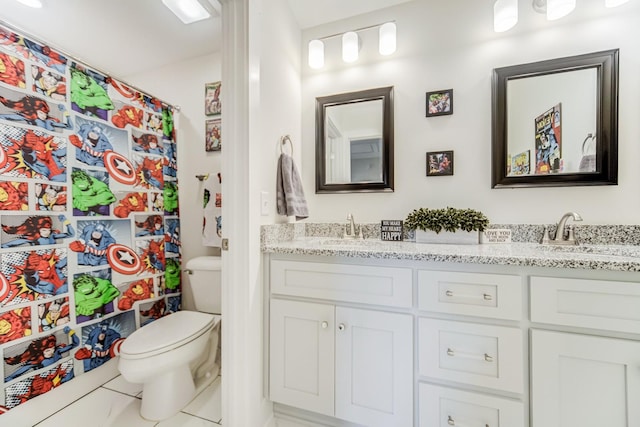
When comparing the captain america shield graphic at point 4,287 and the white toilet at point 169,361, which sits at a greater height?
the captain america shield graphic at point 4,287

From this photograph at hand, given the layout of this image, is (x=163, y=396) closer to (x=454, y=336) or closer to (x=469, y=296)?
(x=454, y=336)

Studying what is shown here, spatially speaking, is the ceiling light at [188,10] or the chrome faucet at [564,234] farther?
the ceiling light at [188,10]

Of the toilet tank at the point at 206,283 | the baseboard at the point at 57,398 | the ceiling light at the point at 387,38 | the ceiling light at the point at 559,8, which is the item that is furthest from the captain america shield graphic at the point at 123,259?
the ceiling light at the point at 559,8

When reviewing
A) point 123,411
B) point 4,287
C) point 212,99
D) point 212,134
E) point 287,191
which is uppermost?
point 212,99

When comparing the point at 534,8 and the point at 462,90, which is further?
the point at 462,90

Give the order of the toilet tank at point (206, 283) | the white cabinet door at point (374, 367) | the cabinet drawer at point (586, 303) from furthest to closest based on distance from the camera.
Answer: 1. the toilet tank at point (206, 283)
2. the white cabinet door at point (374, 367)
3. the cabinet drawer at point (586, 303)

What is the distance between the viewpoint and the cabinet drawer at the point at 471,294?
2.93 ft

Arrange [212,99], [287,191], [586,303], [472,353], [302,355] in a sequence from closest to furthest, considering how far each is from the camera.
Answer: [586,303], [472,353], [302,355], [287,191], [212,99]

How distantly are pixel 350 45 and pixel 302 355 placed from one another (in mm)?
1738

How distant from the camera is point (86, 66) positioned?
146 cm

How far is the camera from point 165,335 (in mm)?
1320

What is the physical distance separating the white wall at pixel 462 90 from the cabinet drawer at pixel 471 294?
0.61m

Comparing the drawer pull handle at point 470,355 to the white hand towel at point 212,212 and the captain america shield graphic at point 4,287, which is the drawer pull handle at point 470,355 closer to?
the white hand towel at point 212,212

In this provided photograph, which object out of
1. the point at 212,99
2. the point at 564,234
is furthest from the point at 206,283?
the point at 564,234
